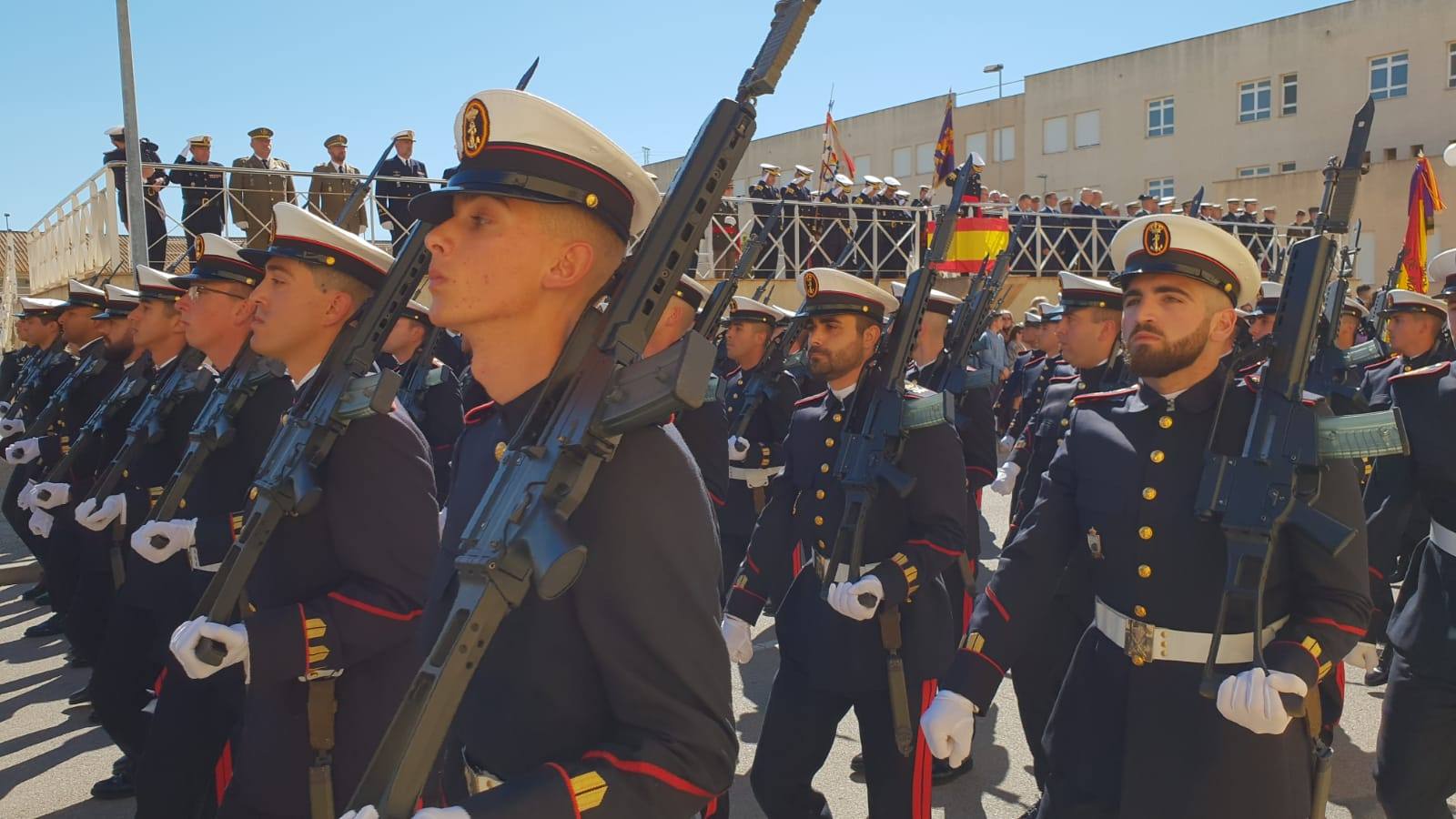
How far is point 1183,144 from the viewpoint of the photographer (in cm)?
3491

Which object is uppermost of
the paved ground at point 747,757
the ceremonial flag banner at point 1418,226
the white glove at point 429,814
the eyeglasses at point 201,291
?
the ceremonial flag banner at point 1418,226

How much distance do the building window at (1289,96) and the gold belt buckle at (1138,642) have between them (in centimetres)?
3495

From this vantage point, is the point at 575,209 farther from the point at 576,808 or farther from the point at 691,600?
the point at 576,808

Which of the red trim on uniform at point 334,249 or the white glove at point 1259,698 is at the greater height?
the red trim on uniform at point 334,249

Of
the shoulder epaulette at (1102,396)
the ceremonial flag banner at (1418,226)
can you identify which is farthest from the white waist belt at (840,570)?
the ceremonial flag banner at (1418,226)

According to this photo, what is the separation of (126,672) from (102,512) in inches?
34.0

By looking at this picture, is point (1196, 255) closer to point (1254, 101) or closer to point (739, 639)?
point (739, 639)

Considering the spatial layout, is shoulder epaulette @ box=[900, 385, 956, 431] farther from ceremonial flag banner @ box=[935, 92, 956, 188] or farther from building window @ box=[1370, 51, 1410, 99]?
building window @ box=[1370, 51, 1410, 99]

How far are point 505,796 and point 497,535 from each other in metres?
0.36

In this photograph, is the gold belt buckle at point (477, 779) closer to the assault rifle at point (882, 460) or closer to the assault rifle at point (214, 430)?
the assault rifle at point (882, 460)

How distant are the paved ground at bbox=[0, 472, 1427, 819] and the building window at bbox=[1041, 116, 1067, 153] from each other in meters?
33.8

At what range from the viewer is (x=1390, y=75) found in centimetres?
3167

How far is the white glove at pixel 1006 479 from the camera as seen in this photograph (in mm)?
7125

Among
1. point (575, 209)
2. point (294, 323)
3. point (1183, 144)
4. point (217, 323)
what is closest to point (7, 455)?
point (217, 323)
